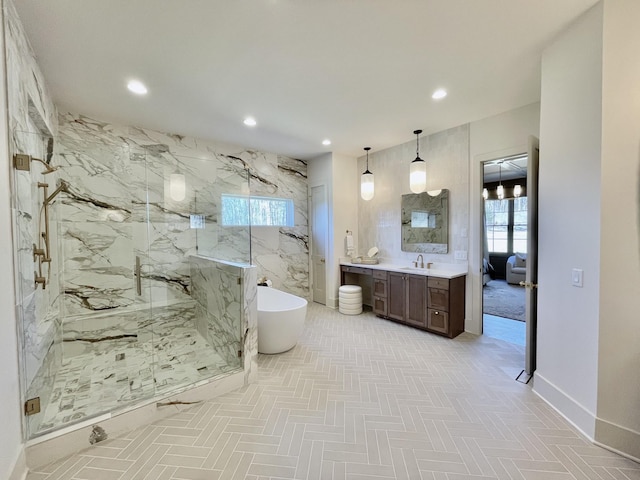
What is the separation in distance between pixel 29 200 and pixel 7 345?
4.38 feet

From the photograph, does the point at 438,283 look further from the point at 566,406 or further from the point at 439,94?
the point at 439,94

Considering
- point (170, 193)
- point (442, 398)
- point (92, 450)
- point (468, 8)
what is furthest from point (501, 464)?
point (170, 193)

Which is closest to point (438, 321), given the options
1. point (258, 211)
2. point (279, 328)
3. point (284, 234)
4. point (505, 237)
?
point (279, 328)

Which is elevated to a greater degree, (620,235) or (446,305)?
(620,235)

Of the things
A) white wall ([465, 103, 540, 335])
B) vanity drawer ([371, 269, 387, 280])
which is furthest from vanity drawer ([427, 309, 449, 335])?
vanity drawer ([371, 269, 387, 280])

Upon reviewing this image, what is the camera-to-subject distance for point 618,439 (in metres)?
1.73

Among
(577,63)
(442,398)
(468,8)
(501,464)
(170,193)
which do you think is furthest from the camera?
(170,193)

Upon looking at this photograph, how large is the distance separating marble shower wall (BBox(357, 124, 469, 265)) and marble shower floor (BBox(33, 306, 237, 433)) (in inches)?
131

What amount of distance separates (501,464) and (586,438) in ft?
2.47

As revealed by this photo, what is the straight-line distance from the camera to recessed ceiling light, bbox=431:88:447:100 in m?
2.84

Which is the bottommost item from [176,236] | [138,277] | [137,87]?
[138,277]

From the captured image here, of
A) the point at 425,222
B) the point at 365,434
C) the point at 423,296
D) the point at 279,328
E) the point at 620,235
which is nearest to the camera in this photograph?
the point at 620,235

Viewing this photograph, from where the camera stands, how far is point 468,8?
180 centimetres

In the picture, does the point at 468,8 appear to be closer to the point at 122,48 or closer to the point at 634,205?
the point at 634,205
